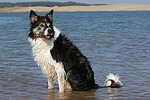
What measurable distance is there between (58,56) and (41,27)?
0.80 m

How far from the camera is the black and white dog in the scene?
6.24m

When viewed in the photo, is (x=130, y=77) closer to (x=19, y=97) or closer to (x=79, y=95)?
(x=79, y=95)

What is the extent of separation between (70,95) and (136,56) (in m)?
4.74

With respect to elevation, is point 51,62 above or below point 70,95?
above

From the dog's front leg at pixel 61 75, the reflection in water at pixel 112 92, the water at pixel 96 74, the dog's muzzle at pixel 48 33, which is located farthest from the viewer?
the dog's front leg at pixel 61 75

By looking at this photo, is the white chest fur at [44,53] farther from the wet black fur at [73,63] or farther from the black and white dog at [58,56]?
the wet black fur at [73,63]

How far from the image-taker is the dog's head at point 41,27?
6.12 metres

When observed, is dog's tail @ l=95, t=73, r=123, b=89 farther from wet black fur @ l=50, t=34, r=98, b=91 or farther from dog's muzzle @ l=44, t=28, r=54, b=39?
dog's muzzle @ l=44, t=28, r=54, b=39

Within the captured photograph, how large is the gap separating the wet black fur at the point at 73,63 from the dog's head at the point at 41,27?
13.7 inches

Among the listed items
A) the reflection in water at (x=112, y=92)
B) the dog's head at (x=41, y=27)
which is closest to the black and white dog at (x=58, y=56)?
the dog's head at (x=41, y=27)

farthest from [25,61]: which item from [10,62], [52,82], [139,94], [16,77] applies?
[139,94]

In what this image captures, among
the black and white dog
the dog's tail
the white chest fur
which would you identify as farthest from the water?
the white chest fur

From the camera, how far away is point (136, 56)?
10.4m

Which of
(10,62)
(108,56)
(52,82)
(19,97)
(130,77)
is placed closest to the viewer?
(19,97)
